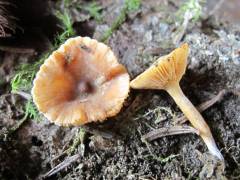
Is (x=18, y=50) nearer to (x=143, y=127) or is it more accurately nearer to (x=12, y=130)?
(x=12, y=130)

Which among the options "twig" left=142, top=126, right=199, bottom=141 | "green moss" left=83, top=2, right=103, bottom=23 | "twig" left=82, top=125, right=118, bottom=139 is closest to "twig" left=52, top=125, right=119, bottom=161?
"twig" left=82, top=125, right=118, bottom=139

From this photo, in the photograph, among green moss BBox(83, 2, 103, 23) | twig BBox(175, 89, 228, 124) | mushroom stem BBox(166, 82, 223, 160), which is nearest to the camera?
mushroom stem BBox(166, 82, 223, 160)

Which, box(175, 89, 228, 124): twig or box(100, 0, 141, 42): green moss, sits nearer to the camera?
box(175, 89, 228, 124): twig

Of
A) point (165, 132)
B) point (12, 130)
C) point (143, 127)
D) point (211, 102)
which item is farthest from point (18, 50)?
point (211, 102)

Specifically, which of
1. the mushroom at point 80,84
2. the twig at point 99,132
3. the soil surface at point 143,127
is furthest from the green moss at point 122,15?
the twig at point 99,132

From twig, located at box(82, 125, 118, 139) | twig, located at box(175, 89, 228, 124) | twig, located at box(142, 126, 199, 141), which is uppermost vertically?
twig, located at box(82, 125, 118, 139)

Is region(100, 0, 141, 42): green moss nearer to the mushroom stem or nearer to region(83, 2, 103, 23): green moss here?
region(83, 2, 103, 23): green moss

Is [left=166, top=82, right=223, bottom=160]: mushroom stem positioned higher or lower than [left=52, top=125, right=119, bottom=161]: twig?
lower
